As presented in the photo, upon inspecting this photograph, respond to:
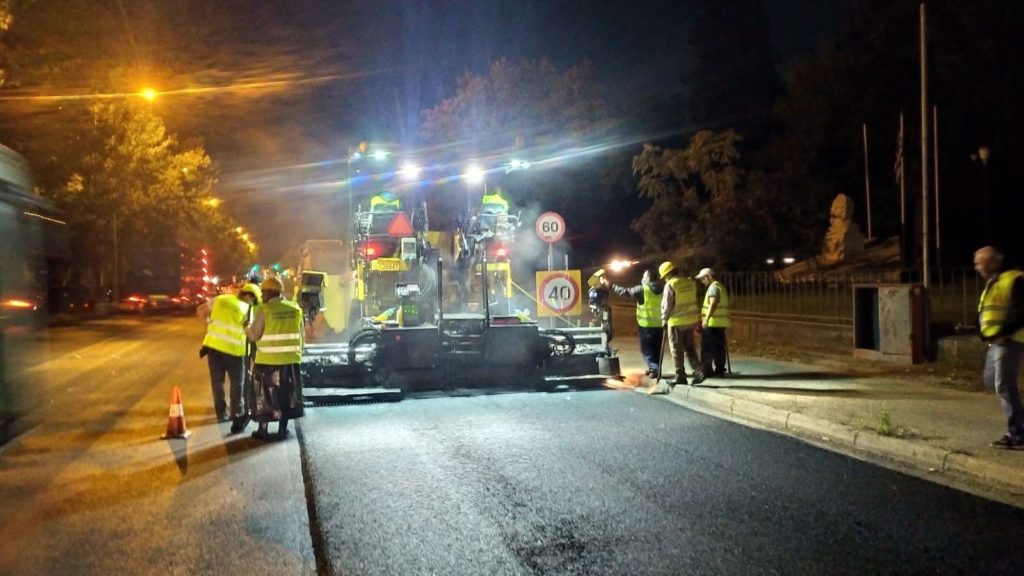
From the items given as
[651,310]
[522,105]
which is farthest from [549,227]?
[522,105]

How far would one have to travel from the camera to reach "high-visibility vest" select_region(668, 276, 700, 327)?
12.5 meters

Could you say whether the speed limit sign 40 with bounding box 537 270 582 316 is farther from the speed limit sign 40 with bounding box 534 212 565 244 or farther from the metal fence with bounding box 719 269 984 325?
the metal fence with bounding box 719 269 984 325

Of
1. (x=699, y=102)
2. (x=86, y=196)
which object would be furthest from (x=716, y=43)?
(x=86, y=196)

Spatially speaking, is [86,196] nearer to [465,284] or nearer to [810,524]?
[465,284]

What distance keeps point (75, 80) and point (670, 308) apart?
58.0 feet

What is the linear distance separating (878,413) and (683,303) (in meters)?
3.30

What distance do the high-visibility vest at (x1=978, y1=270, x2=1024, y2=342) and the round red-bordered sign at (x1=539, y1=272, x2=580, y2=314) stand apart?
6.82 meters

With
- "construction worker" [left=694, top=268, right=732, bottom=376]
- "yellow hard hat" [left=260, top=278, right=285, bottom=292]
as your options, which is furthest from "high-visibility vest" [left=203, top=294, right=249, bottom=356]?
"construction worker" [left=694, top=268, right=732, bottom=376]

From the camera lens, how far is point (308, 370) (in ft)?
40.2

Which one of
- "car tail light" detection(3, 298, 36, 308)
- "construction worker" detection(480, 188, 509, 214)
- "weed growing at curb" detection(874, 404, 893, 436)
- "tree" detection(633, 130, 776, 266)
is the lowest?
"weed growing at curb" detection(874, 404, 893, 436)

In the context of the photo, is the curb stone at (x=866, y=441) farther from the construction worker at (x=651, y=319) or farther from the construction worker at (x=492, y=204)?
the construction worker at (x=492, y=204)

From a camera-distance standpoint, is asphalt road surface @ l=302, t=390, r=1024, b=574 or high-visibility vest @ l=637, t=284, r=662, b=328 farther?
high-visibility vest @ l=637, t=284, r=662, b=328

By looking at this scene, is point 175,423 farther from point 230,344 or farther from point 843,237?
point 843,237

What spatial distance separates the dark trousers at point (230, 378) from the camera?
10.4 m
